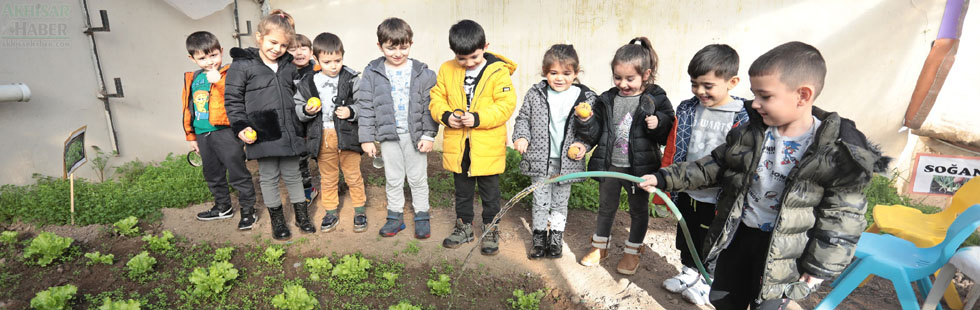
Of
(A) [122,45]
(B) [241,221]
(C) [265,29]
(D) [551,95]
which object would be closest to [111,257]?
(B) [241,221]

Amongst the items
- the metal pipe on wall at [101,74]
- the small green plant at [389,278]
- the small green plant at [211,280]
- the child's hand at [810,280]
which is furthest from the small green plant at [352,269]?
the metal pipe on wall at [101,74]

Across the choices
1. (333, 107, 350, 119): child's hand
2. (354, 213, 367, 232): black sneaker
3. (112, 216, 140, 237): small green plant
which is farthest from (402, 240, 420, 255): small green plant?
(112, 216, 140, 237): small green plant

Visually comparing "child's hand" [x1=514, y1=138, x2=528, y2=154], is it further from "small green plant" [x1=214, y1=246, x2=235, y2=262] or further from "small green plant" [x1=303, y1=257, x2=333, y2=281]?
"small green plant" [x1=214, y1=246, x2=235, y2=262]

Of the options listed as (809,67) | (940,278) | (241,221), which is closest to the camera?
(809,67)

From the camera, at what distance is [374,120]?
4.04 m

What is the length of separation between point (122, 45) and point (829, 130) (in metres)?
7.40

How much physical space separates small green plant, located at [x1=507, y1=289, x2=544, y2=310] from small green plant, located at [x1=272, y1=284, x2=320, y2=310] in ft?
4.59

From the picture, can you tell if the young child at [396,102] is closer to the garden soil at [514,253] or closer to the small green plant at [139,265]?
the garden soil at [514,253]

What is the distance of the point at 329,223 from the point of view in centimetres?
465

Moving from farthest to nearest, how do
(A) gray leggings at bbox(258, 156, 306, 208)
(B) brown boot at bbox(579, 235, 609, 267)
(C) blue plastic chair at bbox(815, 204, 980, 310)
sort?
(A) gray leggings at bbox(258, 156, 306, 208)
(B) brown boot at bbox(579, 235, 609, 267)
(C) blue plastic chair at bbox(815, 204, 980, 310)

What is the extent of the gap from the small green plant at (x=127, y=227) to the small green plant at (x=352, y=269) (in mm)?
2152

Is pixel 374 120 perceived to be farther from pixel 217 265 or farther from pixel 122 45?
pixel 122 45

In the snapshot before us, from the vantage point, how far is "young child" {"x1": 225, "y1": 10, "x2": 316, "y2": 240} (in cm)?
391

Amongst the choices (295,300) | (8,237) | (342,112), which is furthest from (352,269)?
(8,237)
